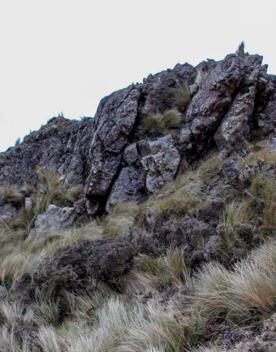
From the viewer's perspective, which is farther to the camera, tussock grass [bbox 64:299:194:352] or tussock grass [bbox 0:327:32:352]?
tussock grass [bbox 0:327:32:352]

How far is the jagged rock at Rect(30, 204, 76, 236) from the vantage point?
927 cm

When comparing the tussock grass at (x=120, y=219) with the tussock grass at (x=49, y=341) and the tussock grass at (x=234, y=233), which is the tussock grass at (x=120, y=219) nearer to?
the tussock grass at (x=234, y=233)

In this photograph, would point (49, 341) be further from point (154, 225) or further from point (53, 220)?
point (53, 220)

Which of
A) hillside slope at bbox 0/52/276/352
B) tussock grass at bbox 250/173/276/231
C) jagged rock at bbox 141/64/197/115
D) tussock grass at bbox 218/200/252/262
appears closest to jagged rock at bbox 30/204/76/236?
hillside slope at bbox 0/52/276/352

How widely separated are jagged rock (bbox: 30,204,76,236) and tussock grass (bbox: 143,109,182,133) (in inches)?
100

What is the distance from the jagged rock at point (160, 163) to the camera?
862 cm

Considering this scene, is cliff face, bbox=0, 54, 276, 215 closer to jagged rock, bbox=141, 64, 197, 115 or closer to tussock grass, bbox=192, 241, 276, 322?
jagged rock, bbox=141, 64, 197, 115

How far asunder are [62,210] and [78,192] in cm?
73

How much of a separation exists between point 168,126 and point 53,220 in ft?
10.6

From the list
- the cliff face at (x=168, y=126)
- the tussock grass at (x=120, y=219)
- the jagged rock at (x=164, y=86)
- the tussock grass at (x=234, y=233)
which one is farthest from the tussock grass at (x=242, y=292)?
the jagged rock at (x=164, y=86)

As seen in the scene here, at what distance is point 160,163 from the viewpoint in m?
8.76

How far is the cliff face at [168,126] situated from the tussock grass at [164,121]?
0.02m

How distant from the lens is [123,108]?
10258mm

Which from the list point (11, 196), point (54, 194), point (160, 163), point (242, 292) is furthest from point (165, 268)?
point (11, 196)
